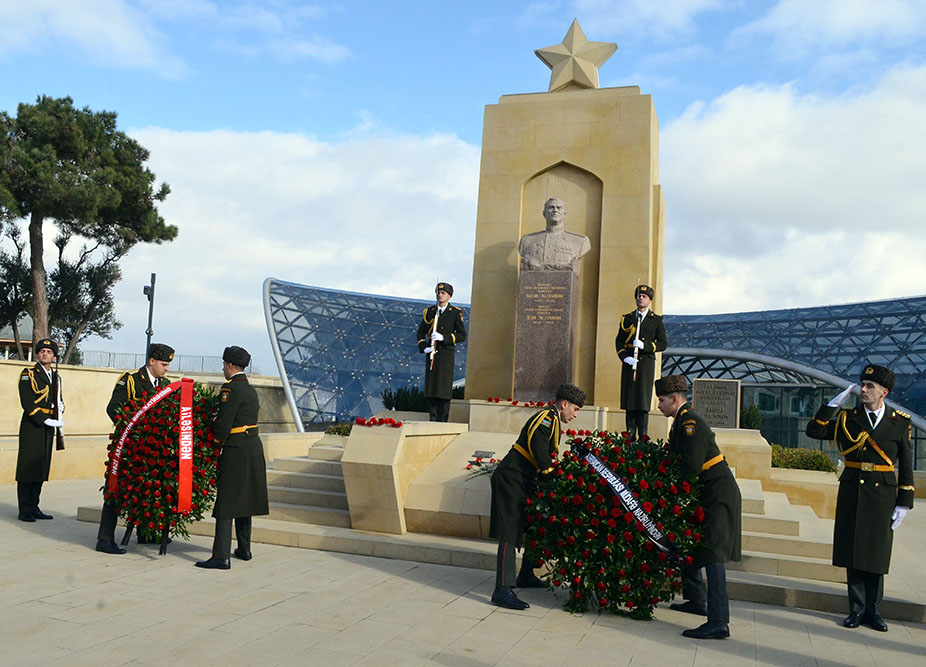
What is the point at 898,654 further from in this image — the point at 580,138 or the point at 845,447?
the point at 580,138

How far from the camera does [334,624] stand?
5.26 meters

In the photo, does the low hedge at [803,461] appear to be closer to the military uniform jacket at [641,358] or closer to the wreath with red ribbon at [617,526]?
the military uniform jacket at [641,358]

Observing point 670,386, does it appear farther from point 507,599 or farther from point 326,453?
point 326,453

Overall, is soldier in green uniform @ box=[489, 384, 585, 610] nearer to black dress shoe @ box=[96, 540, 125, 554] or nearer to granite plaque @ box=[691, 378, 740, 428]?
black dress shoe @ box=[96, 540, 125, 554]

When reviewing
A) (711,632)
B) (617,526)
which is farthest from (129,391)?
(711,632)

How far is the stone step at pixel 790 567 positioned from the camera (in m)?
6.98

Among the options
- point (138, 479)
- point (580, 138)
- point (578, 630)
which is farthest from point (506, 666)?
point (580, 138)

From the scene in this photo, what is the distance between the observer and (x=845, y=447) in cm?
622

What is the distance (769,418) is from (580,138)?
30738mm

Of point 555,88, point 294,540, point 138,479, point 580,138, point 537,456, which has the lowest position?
point 294,540

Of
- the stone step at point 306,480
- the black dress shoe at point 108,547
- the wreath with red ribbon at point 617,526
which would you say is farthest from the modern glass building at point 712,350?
the wreath with red ribbon at point 617,526

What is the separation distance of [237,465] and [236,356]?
3.25 feet

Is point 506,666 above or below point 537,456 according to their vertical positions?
below

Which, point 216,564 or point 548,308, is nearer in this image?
point 216,564
